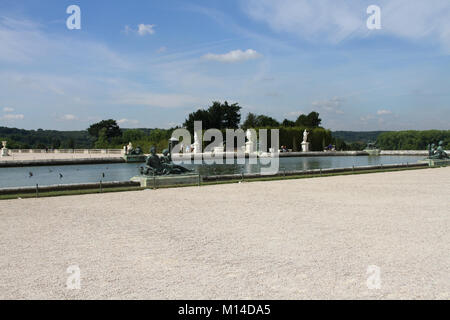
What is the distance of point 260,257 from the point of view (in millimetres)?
6137

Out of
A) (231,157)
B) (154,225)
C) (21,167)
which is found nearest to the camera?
(154,225)

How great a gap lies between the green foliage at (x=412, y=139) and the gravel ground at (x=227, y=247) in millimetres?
71825

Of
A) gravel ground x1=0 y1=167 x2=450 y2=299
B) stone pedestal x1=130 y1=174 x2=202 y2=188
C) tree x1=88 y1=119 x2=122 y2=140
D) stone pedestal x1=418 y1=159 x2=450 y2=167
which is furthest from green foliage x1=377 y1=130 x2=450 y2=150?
gravel ground x1=0 y1=167 x2=450 y2=299

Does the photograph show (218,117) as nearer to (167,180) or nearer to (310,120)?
(310,120)

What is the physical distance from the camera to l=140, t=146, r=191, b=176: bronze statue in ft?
51.8

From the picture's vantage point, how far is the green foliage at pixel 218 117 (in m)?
67.1

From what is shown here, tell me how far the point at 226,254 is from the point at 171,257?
84cm

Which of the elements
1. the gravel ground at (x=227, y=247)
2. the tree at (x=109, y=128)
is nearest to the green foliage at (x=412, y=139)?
the tree at (x=109, y=128)

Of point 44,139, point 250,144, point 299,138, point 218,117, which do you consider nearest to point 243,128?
point 218,117

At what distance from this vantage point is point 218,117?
70.1 meters

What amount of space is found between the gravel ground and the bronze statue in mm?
3604

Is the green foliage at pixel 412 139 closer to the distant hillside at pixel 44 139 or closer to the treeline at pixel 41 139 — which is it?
the distant hillside at pixel 44 139

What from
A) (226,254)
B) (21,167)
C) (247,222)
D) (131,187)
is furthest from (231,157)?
(226,254)
